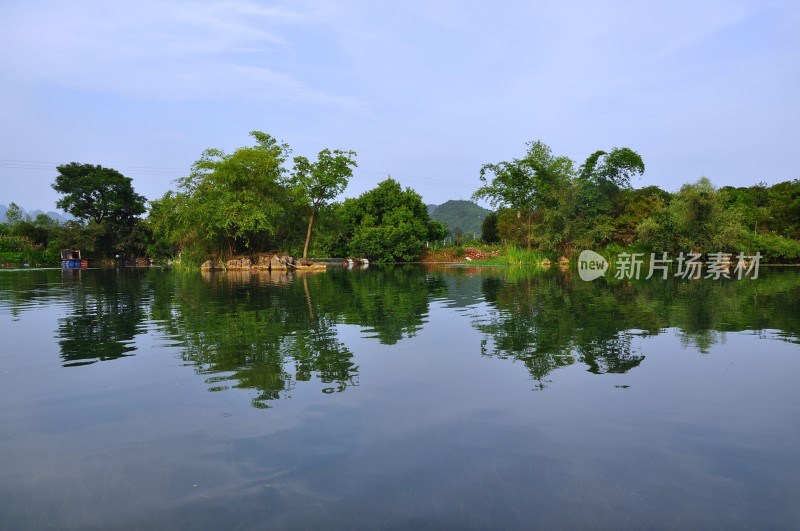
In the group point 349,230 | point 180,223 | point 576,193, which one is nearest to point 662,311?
point 576,193

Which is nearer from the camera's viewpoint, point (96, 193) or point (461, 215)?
point (96, 193)

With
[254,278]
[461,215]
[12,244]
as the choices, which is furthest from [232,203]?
[461,215]

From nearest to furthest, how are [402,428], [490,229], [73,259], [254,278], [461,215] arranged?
[402,428]
[254,278]
[73,259]
[490,229]
[461,215]

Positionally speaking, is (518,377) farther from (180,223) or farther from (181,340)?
(180,223)

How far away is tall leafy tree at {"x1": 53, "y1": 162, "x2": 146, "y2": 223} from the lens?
64.8 meters

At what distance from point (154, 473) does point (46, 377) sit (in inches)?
182

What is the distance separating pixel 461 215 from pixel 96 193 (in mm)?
120341

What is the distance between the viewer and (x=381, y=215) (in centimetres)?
6444

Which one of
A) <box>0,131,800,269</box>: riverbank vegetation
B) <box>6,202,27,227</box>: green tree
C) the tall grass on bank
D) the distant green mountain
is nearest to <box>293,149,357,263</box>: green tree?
<box>0,131,800,269</box>: riverbank vegetation

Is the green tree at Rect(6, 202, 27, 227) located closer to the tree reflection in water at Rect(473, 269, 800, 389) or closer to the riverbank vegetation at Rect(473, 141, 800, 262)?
the riverbank vegetation at Rect(473, 141, 800, 262)

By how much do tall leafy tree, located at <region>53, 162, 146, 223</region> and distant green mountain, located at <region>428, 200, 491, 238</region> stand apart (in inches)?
3749

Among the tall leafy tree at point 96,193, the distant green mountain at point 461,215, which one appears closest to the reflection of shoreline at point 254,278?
the tall leafy tree at point 96,193

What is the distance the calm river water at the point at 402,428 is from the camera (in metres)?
3.72

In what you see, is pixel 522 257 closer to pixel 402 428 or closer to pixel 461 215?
pixel 402 428
